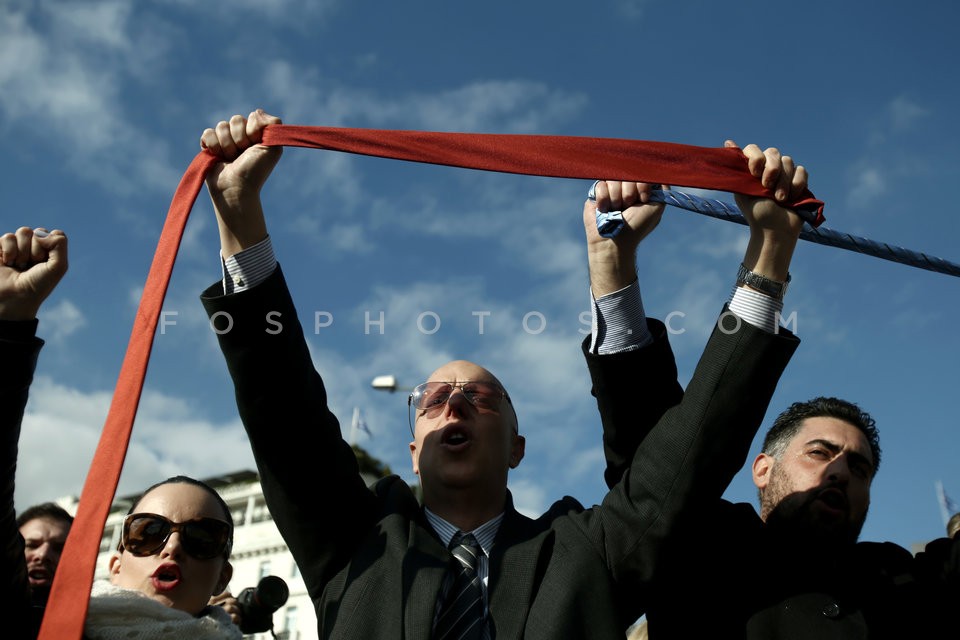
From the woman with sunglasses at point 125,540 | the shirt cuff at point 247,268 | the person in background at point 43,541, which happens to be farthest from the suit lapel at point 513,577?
the person in background at point 43,541

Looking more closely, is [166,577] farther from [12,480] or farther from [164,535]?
[12,480]

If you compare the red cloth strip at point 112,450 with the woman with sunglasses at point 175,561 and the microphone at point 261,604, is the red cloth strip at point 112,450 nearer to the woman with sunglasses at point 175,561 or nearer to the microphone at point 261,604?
the woman with sunglasses at point 175,561

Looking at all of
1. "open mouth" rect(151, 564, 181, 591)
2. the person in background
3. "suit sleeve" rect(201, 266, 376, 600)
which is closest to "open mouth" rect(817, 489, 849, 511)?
"suit sleeve" rect(201, 266, 376, 600)

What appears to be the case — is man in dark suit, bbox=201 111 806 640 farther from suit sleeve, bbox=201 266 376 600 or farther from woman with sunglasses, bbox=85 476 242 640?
woman with sunglasses, bbox=85 476 242 640

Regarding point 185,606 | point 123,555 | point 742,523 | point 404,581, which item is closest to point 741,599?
point 742,523

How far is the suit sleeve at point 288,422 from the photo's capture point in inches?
119

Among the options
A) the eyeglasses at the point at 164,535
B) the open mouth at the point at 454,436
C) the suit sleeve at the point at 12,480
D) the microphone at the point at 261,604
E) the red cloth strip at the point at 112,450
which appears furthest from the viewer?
the microphone at the point at 261,604

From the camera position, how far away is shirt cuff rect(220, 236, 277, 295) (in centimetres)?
305

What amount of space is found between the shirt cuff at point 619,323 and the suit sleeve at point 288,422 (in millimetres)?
1003

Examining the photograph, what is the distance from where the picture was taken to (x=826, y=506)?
12.1 ft

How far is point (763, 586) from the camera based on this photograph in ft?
11.3

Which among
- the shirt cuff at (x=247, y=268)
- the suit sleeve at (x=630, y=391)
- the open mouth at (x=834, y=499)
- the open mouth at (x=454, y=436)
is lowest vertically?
the open mouth at (x=834, y=499)

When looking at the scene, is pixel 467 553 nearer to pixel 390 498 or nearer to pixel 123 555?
pixel 390 498

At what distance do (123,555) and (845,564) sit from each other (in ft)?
8.68
